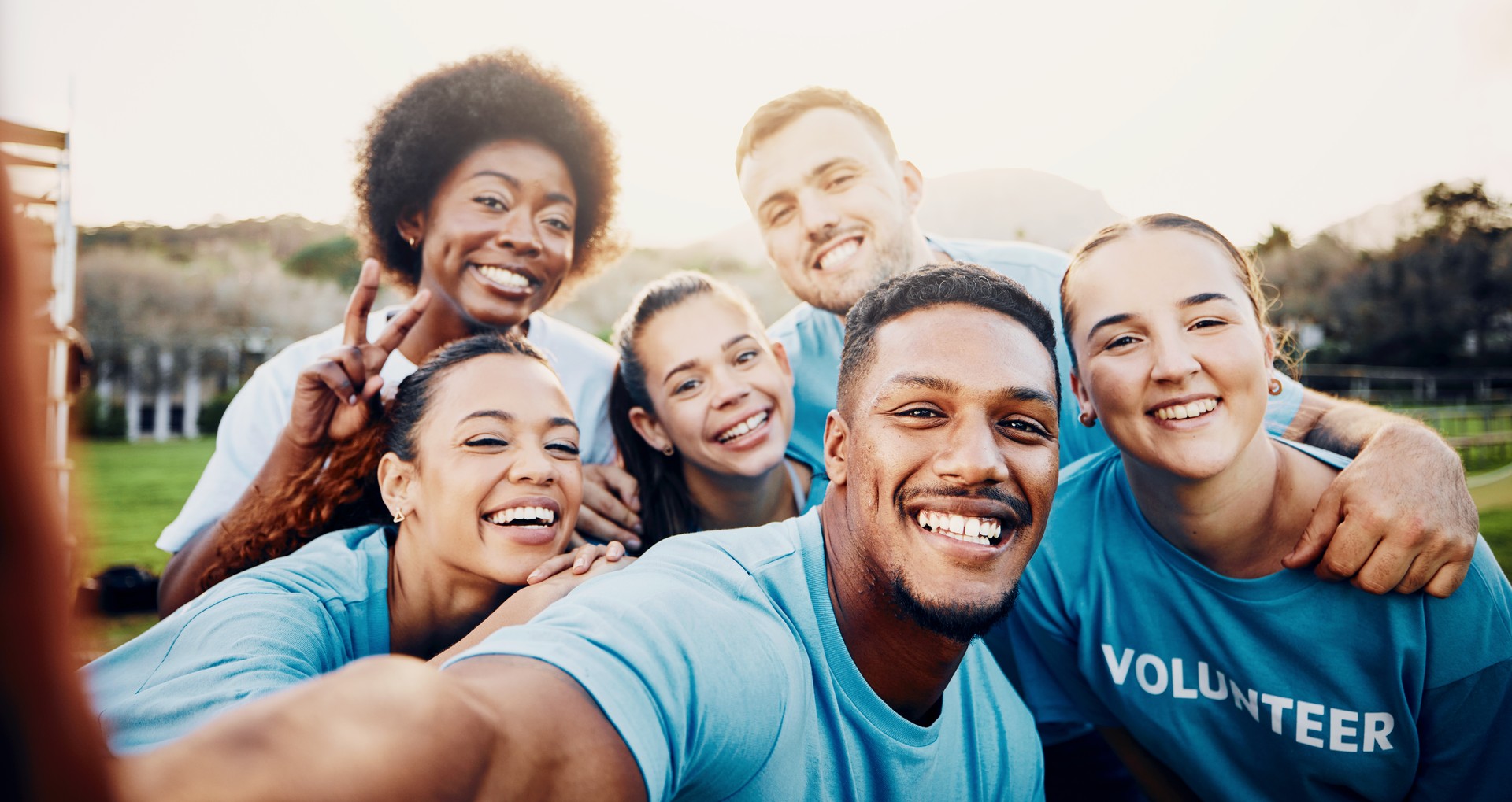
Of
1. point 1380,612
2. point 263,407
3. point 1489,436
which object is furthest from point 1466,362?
point 263,407

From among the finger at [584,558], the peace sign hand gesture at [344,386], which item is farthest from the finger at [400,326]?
the finger at [584,558]

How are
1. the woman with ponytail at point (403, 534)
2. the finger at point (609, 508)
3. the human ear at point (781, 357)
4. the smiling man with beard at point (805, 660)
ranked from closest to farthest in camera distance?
the smiling man with beard at point (805, 660), the woman with ponytail at point (403, 534), the finger at point (609, 508), the human ear at point (781, 357)

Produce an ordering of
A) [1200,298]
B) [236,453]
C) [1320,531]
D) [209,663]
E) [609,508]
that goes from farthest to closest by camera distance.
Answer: [236,453] → [609,508] → [1200,298] → [1320,531] → [209,663]

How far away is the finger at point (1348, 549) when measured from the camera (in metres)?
2.64

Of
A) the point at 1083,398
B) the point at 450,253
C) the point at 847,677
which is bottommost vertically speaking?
the point at 847,677

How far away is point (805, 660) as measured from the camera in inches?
82.8

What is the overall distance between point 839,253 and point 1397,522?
2.72 m

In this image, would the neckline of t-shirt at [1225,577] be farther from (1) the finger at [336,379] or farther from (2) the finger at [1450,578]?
(1) the finger at [336,379]

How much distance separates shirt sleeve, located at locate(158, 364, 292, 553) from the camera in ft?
12.1

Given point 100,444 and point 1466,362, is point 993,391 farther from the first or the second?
point 100,444

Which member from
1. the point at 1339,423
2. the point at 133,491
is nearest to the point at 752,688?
the point at 1339,423

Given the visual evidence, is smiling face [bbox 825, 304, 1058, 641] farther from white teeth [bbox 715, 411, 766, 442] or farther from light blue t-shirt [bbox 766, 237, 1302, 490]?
light blue t-shirt [bbox 766, 237, 1302, 490]

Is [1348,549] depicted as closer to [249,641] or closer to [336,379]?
[249,641]

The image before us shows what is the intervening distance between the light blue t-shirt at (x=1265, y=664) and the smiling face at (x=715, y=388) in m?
1.28
